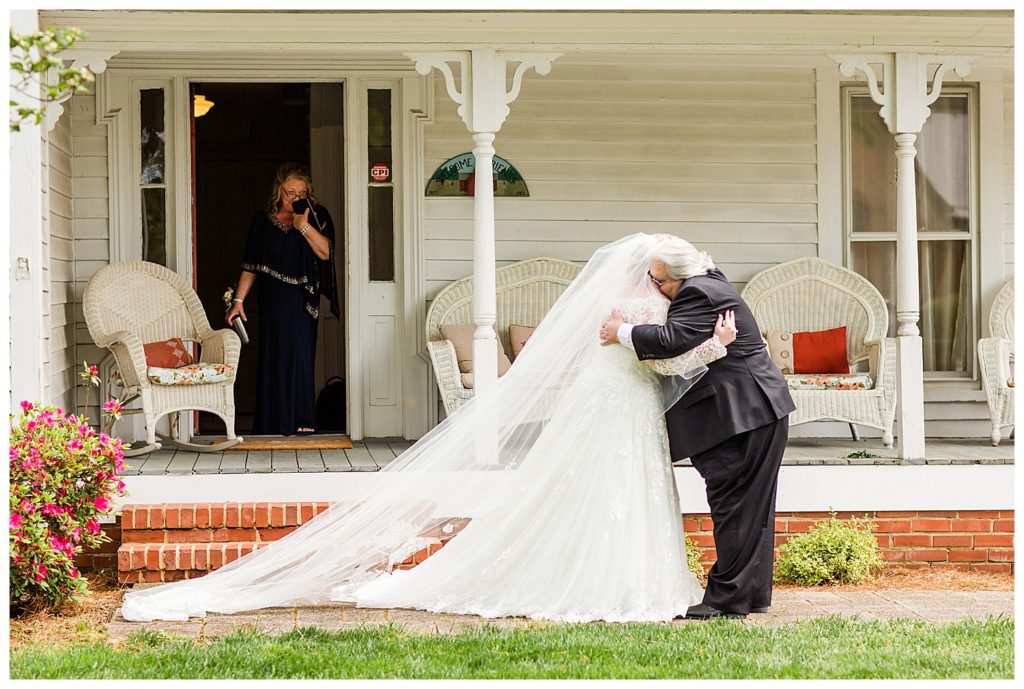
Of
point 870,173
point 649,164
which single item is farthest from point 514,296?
point 870,173

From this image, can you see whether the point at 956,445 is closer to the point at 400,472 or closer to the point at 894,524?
the point at 894,524

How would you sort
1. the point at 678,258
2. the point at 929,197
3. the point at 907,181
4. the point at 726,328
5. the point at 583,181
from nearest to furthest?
the point at 726,328 → the point at 678,258 → the point at 907,181 → the point at 583,181 → the point at 929,197

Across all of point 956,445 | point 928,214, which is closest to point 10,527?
point 956,445

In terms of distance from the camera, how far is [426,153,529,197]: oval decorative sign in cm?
840

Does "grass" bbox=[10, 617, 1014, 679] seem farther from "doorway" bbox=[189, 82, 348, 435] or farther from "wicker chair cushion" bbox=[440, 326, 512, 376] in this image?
"doorway" bbox=[189, 82, 348, 435]

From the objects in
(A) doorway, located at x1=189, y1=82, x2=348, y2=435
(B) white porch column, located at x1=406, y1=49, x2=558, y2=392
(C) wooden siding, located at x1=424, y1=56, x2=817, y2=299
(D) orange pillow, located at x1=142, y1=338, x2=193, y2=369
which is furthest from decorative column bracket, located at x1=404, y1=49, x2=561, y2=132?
(A) doorway, located at x1=189, y1=82, x2=348, y2=435

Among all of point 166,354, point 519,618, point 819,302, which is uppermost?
point 819,302

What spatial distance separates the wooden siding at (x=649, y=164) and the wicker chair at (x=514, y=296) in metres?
0.19

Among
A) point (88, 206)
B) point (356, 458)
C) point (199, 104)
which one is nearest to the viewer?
point (356, 458)

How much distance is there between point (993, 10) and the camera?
22.5 feet

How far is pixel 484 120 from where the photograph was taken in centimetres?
676

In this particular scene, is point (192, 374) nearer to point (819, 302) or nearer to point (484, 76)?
point (484, 76)

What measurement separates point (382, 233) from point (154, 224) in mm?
1523

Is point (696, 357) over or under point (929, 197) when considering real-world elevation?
under
